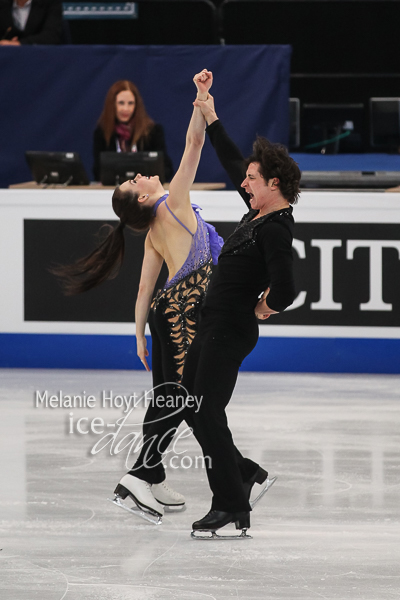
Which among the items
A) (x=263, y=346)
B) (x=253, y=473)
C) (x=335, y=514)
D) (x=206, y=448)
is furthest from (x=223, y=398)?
(x=263, y=346)

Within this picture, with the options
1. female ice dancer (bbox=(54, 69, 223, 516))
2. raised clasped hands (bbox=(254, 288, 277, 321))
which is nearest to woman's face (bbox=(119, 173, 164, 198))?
female ice dancer (bbox=(54, 69, 223, 516))

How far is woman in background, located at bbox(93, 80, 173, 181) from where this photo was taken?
622 cm

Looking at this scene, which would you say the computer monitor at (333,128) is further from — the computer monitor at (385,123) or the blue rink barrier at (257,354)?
the blue rink barrier at (257,354)

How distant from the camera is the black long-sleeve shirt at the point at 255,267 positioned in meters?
2.89

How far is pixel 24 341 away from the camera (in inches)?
239

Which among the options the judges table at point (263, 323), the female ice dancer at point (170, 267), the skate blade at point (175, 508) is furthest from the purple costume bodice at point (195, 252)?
the judges table at point (263, 323)

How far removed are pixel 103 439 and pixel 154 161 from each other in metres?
2.15

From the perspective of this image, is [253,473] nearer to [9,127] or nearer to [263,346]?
[263,346]

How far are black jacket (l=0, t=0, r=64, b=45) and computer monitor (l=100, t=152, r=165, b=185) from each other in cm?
161

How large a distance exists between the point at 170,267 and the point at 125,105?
308 centimetres

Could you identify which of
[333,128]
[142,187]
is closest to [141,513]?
[142,187]

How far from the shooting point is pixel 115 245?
11.3 feet

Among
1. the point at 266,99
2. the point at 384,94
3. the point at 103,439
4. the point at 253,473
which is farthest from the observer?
the point at 384,94

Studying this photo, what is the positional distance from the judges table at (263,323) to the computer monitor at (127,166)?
20cm
